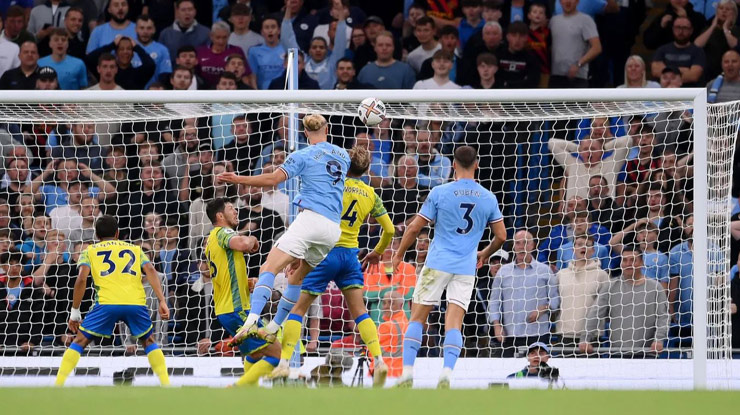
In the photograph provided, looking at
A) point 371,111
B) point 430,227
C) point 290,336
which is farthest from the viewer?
point 430,227

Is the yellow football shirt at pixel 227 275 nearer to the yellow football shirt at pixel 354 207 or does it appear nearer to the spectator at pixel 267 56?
the yellow football shirt at pixel 354 207

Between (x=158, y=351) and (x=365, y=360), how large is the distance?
6.12 ft

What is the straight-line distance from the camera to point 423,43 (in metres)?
13.6

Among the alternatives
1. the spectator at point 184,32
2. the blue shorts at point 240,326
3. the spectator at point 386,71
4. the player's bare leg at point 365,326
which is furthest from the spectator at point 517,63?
the blue shorts at point 240,326

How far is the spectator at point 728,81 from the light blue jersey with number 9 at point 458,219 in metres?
4.98

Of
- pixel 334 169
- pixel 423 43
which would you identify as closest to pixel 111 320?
pixel 334 169

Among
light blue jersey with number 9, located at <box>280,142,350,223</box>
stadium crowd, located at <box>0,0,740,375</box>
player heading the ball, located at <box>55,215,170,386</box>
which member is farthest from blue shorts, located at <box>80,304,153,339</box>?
light blue jersey with number 9, located at <box>280,142,350,223</box>

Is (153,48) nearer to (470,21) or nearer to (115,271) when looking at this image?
(470,21)

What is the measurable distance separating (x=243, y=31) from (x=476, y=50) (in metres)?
2.97

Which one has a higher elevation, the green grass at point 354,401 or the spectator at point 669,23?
the spectator at point 669,23

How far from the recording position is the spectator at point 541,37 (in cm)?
1370

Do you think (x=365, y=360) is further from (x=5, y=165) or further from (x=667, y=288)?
(x=5, y=165)

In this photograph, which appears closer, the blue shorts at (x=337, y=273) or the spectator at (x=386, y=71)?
the blue shorts at (x=337, y=273)

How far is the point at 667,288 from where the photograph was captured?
10781 millimetres
